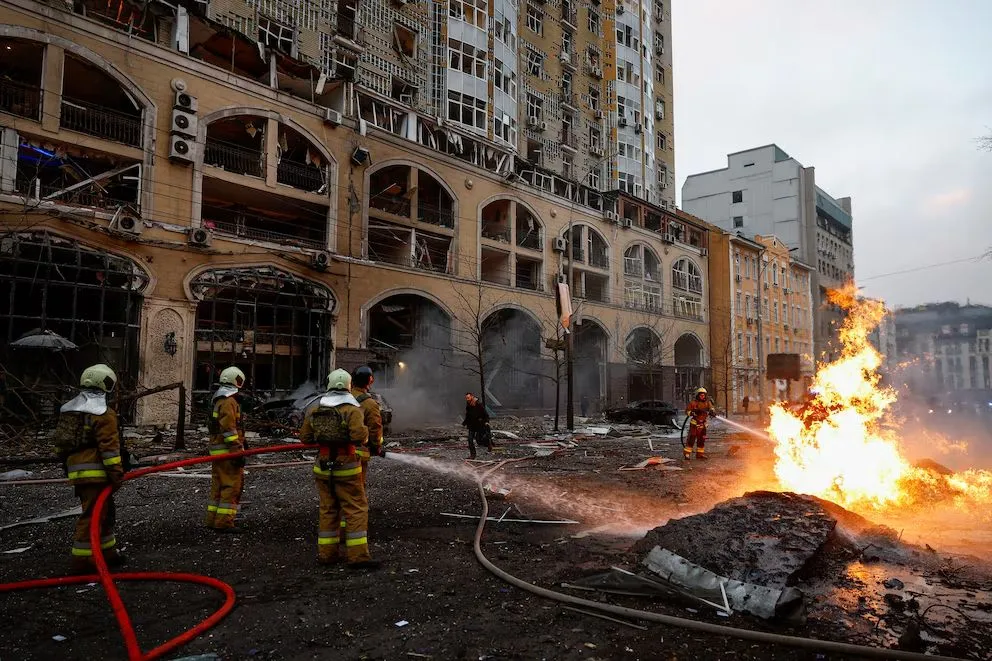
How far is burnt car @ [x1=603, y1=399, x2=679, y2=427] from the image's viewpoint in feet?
92.8

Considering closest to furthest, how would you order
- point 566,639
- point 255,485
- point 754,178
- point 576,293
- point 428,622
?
point 566,639
point 428,622
point 255,485
point 576,293
point 754,178

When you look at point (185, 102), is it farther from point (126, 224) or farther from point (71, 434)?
point (71, 434)

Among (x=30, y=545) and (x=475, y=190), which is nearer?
(x=30, y=545)

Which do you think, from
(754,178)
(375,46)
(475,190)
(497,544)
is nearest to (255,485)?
(497,544)

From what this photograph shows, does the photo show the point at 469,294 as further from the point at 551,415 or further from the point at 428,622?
the point at 428,622

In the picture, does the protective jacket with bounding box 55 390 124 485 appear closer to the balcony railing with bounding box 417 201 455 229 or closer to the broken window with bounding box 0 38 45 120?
the broken window with bounding box 0 38 45 120

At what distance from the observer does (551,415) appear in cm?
3450

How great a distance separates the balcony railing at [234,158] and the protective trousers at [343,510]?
21.0 meters

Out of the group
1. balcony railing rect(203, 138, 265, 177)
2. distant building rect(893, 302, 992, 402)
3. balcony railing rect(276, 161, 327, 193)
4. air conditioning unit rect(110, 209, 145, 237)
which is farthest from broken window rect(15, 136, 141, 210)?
distant building rect(893, 302, 992, 402)

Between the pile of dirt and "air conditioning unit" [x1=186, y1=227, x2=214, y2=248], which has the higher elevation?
"air conditioning unit" [x1=186, y1=227, x2=214, y2=248]

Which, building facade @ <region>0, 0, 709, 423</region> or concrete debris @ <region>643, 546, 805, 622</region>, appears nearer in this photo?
concrete debris @ <region>643, 546, 805, 622</region>

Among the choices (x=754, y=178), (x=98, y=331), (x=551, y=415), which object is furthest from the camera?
(x=754, y=178)

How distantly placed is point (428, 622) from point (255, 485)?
7.28 m

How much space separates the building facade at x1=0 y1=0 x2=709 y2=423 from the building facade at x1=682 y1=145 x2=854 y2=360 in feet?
113
